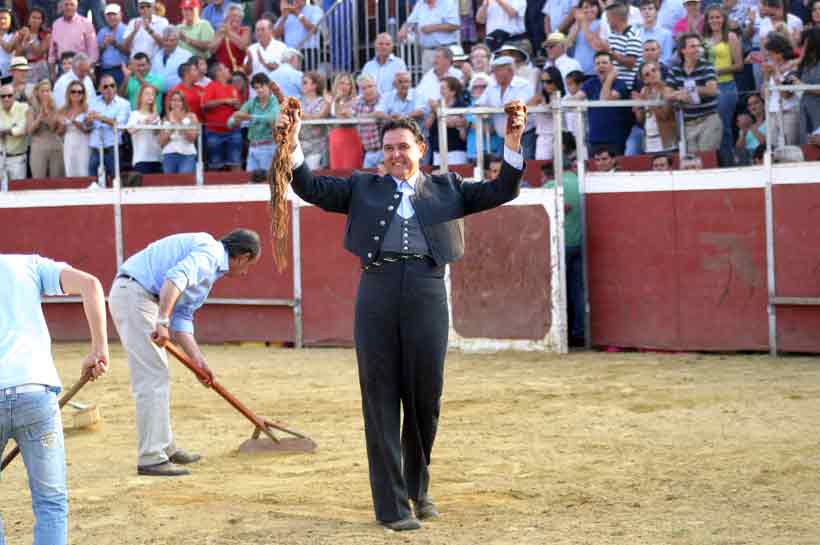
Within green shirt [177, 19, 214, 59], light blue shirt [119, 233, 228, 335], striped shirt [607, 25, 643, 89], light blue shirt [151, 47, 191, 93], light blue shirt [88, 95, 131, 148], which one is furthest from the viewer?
green shirt [177, 19, 214, 59]

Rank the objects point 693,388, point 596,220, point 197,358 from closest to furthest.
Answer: point 197,358 → point 693,388 → point 596,220

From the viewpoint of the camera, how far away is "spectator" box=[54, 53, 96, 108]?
14.6 metres

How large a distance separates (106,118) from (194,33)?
5.78 feet

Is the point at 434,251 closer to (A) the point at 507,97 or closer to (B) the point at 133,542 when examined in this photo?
(B) the point at 133,542

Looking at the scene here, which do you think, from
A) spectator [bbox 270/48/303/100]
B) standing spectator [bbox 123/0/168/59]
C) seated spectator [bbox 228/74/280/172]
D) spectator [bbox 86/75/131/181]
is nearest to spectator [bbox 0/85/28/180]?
spectator [bbox 86/75/131/181]

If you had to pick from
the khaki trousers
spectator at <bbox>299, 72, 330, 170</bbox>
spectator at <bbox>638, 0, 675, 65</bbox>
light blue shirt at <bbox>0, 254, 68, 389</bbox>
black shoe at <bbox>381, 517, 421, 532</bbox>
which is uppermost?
spectator at <bbox>638, 0, 675, 65</bbox>

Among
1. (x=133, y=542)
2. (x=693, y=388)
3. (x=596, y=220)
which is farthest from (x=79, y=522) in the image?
(x=596, y=220)

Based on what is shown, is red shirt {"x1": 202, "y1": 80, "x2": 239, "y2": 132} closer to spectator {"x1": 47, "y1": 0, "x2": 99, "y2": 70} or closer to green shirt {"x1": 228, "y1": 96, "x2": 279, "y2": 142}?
green shirt {"x1": 228, "y1": 96, "x2": 279, "y2": 142}

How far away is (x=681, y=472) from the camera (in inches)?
264

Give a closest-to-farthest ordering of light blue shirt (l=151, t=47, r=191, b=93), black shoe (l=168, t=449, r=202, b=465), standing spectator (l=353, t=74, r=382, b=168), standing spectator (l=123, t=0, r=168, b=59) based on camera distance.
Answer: black shoe (l=168, t=449, r=202, b=465)
standing spectator (l=353, t=74, r=382, b=168)
light blue shirt (l=151, t=47, r=191, b=93)
standing spectator (l=123, t=0, r=168, b=59)

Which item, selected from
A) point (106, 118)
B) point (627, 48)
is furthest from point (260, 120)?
point (627, 48)

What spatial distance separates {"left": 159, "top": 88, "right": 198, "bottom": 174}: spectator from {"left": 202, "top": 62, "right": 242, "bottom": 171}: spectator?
0.54 ft

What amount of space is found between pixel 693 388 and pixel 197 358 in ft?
12.6

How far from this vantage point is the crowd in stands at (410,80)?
11492mm
